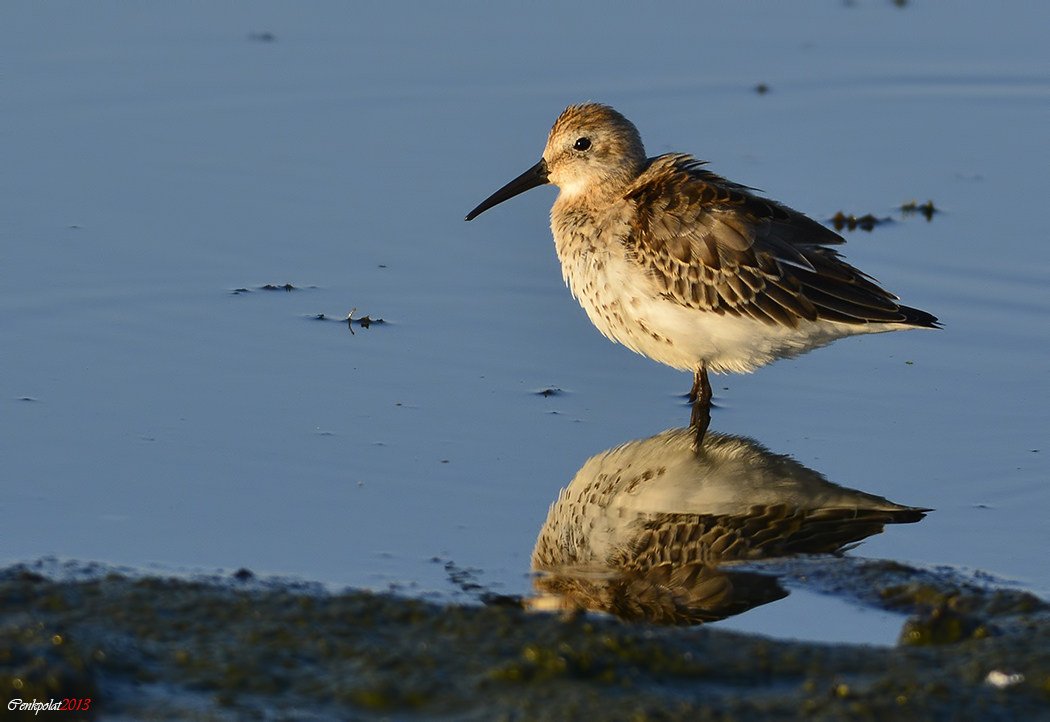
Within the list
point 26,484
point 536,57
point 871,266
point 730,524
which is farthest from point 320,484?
point 536,57

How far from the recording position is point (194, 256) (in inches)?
376

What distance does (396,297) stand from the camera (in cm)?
917

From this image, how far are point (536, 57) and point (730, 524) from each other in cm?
717

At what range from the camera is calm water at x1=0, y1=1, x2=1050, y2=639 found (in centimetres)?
648

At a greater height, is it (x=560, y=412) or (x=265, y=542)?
(x=560, y=412)

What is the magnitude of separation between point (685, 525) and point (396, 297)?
335cm

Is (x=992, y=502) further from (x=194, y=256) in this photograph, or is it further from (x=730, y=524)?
(x=194, y=256)

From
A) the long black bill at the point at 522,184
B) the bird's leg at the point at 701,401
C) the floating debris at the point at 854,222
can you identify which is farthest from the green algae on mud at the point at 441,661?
the floating debris at the point at 854,222

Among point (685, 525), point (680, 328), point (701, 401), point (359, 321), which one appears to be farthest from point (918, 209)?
point (685, 525)

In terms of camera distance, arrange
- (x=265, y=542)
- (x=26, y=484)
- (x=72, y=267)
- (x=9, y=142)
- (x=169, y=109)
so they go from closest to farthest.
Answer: (x=265, y=542), (x=26, y=484), (x=72, y=267), (x=9, y=142), (x=169, y=109)

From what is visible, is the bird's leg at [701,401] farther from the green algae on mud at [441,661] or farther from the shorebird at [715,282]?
the green algae on mud at [441,661]

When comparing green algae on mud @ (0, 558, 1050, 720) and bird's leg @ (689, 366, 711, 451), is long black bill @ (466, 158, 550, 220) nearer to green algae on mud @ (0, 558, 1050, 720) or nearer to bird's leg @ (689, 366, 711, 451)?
bird's leg @ (689, 366, 711, 451)

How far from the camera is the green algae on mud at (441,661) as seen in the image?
15.1ft

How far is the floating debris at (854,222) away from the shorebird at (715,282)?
198cm
